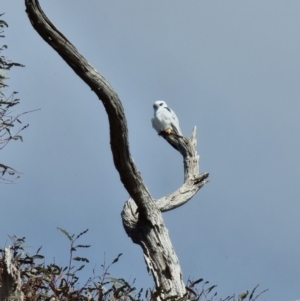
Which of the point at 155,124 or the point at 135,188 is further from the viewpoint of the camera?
the point at 155,124

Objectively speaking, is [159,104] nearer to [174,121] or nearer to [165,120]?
[165,120]

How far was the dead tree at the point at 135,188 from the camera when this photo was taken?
15.2 ft

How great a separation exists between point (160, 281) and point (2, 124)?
2.08 m

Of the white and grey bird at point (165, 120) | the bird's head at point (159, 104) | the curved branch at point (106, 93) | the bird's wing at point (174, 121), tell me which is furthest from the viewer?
the bird's head at point (159, 104)

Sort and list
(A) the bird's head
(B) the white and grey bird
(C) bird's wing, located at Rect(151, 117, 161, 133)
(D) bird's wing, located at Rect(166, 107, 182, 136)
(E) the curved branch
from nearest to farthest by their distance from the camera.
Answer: (E) the curved branch
(D) bird's wing, located at Rect(166, 107, 182, 136)
(B) the white and grey bird
(C) bird's wing, located at Rect(151, 117, 161, 133)
(A) the bird's head

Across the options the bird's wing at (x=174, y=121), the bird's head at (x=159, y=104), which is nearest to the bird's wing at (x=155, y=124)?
the bird's wing at (x=174, y=121)

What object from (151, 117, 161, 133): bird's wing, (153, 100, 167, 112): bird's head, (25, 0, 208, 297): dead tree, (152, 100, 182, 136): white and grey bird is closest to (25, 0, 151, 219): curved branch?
(25, 0, 208, 297): dead tree

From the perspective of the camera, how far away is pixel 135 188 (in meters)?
A: 5.41

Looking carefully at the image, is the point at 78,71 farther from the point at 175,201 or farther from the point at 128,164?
the point at 175,201

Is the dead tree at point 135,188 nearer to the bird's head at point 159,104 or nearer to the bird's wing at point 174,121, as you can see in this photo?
the bird's wing at point 174,121

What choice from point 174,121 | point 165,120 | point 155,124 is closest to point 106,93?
point 174,121

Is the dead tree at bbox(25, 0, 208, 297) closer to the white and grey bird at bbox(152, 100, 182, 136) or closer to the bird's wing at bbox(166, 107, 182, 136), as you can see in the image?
the bird's wing at bbox(166, 107, 182, 136)

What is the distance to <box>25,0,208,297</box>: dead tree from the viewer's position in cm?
464

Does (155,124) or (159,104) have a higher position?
(159,104)
